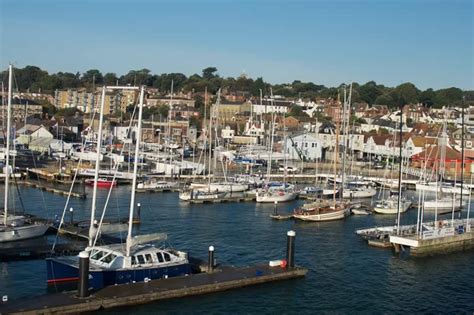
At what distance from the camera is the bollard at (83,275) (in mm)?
20188

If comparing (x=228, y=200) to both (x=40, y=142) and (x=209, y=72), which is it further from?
(x=209, y=72)

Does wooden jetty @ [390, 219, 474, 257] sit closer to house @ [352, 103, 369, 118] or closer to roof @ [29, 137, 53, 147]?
roof @ [29, 137, 53, 147]

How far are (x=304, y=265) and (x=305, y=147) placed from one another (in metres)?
55.5

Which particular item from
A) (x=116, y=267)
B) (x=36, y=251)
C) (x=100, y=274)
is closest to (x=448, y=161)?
(x=36, y=251)

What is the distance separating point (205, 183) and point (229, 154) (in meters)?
21.9

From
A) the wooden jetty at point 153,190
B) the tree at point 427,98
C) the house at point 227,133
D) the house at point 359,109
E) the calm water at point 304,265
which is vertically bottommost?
the calm water at point 304,265

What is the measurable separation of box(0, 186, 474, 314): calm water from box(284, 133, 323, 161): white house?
38.4 metres

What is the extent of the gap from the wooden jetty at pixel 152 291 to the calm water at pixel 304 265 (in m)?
0.29

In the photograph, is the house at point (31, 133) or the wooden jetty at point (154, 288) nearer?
the wooden jetty at point (154, 288)

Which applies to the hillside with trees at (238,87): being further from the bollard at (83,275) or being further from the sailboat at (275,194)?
the bollard at (83,275)

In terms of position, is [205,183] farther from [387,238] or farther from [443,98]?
[443,98]

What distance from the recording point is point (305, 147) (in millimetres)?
84000

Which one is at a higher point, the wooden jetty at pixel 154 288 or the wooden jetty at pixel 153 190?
the wooden jetty at pixel 153 190

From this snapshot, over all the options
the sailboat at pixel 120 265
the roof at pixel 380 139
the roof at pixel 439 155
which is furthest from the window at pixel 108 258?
the roof at pixel 380 139
